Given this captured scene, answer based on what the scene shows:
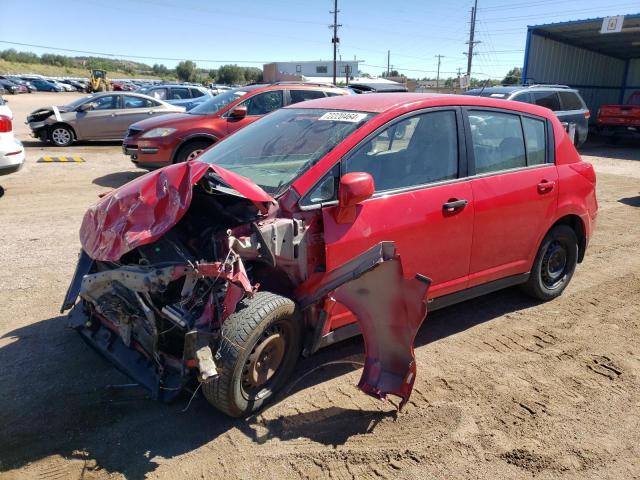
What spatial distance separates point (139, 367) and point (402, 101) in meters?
2.52

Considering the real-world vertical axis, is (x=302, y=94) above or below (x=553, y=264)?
above

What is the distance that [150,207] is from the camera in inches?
114

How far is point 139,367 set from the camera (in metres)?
2.98

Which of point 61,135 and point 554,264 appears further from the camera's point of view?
point 61,135

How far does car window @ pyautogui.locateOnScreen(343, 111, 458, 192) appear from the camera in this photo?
11.1ft

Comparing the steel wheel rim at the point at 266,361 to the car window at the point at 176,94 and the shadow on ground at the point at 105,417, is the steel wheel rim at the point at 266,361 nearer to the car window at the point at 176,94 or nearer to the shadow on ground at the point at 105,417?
the shadow on ground at the point at 105,417

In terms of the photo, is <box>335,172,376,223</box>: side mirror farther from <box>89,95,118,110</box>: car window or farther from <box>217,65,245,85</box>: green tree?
<box>217,65,245,85</box>: green tree

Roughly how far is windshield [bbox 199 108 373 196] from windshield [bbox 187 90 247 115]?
20.0 ft

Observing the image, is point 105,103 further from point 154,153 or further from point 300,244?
point 300,244

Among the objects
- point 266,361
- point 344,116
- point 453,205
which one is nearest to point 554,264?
point 453,205

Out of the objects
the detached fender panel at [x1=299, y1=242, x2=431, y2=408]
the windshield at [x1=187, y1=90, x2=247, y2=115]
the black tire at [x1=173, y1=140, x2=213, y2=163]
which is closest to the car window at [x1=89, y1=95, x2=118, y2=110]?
the windshield at [x1=187, y1=90, x2=247, y2=115]

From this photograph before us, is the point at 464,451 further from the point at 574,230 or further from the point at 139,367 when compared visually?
the point at 574,230

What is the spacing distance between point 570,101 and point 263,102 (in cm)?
991

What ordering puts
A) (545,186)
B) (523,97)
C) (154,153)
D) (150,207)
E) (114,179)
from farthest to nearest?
(523,97), (114,179), (154,153), (545,186), (150,207)
